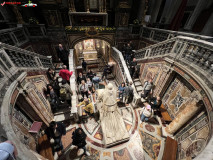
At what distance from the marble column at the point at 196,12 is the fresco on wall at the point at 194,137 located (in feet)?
32.3

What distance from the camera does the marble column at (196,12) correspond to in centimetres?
780

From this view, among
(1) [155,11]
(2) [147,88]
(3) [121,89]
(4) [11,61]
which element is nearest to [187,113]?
(2) [147,88]

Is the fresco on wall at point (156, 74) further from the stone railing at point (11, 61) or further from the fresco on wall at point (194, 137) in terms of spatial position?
the stone railing at point (11, 61)

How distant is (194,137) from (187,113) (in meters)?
0.91

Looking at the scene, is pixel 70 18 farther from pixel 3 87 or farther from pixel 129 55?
pixel 3 87

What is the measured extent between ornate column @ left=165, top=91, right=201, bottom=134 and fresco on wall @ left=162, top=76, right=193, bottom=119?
0.59 meters

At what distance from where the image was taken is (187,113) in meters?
3.68

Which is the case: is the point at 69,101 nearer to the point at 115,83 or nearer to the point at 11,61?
the point at 11,61

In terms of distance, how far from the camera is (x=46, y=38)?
7.87 meters

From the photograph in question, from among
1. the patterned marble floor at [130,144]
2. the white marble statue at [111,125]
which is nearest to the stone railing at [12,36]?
the patterned marble floor at [130,144]

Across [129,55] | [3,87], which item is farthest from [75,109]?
[129,55]

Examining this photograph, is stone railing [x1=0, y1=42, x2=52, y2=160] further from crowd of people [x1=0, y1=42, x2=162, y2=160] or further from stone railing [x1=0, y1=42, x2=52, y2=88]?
crowd of people [x1=0, y1=42, x2=162, y2=160]

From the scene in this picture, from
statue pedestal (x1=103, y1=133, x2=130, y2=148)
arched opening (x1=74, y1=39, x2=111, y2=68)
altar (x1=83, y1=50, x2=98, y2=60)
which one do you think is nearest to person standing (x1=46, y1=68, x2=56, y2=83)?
statue pedestal (x1=103, y1=133, x2=130, y2=148)

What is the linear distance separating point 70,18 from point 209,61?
985cm
